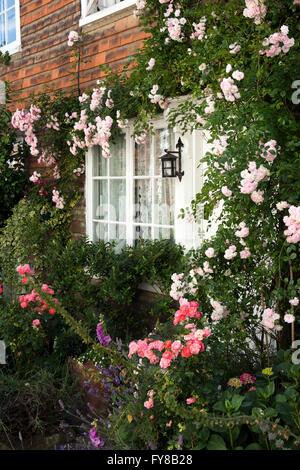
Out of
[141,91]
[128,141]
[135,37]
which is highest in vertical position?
[135,37]

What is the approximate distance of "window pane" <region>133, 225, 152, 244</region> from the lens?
201 inches

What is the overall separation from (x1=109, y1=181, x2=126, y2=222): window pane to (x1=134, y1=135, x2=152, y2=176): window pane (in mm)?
320

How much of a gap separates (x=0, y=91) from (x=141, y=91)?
3651 millimetres

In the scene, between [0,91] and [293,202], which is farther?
[0,91]

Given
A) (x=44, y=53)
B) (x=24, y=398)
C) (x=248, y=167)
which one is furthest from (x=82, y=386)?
(x=44, y=53)

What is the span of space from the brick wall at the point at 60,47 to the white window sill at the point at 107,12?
0.04 metres

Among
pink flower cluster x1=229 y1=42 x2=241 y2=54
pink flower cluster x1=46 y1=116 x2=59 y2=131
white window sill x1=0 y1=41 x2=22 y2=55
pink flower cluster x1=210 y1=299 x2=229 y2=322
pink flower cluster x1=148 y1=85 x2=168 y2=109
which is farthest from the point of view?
white window sill x1=0 y1=41 x2=22 y2=55

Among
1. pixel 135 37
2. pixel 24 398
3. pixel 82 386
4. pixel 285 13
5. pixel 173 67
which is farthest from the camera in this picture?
pixel 135 37

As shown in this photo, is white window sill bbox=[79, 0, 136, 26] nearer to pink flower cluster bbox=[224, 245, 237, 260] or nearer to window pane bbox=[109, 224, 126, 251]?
window pane bbox=[109, 224, 126, 251]

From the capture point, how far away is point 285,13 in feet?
11.2

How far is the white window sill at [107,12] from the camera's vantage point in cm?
517

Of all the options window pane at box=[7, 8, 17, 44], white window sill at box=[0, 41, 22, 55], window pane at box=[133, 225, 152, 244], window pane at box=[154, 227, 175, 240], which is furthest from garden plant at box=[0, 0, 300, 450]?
window pane at box=[7, 8, 17, 44]

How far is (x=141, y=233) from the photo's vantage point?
5.21m

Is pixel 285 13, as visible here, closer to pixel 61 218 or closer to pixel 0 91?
pixel 61 218
